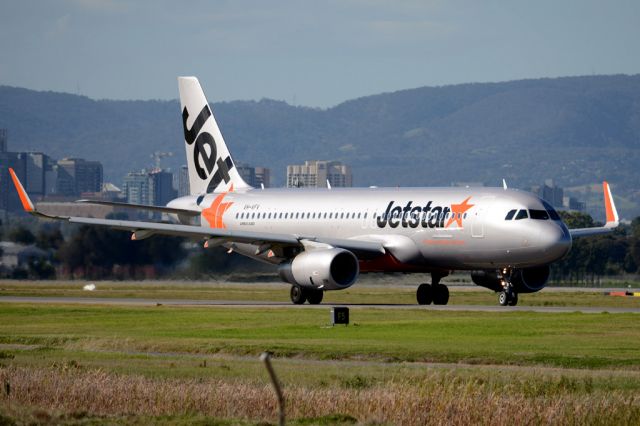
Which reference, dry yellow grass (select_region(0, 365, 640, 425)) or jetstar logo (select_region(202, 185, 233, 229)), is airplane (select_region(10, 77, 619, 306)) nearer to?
jetstar logo (select_region(202, 185, 233, 229))

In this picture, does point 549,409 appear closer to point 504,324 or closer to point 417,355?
point 417,355

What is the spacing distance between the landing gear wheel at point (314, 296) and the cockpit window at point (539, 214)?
364 inches

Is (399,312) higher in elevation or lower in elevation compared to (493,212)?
lower

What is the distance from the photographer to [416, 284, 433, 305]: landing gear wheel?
57.4 meters

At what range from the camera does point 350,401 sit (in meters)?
23.5

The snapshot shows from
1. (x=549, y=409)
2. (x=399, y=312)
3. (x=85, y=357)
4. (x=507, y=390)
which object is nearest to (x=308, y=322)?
(x=399, y=312)

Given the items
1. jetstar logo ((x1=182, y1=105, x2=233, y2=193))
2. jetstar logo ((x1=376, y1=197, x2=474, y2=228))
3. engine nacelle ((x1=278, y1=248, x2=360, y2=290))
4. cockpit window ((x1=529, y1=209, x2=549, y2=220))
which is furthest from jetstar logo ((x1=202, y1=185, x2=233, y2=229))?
cockpit window ((x1=529, y1=209, x2=549, y2=220))

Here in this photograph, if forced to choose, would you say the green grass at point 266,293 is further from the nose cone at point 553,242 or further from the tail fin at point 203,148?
the tail fin at point 203,148

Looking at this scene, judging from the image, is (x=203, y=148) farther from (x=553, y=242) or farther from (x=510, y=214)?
(x=553, y=242)

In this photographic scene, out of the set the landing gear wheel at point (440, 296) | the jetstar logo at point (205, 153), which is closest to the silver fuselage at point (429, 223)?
the landing gear wheel at point (440, 296)

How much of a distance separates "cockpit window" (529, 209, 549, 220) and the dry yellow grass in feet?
90.8

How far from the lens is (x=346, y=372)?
95.0 feet

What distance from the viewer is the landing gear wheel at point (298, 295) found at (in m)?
56.5

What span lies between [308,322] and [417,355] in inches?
464
